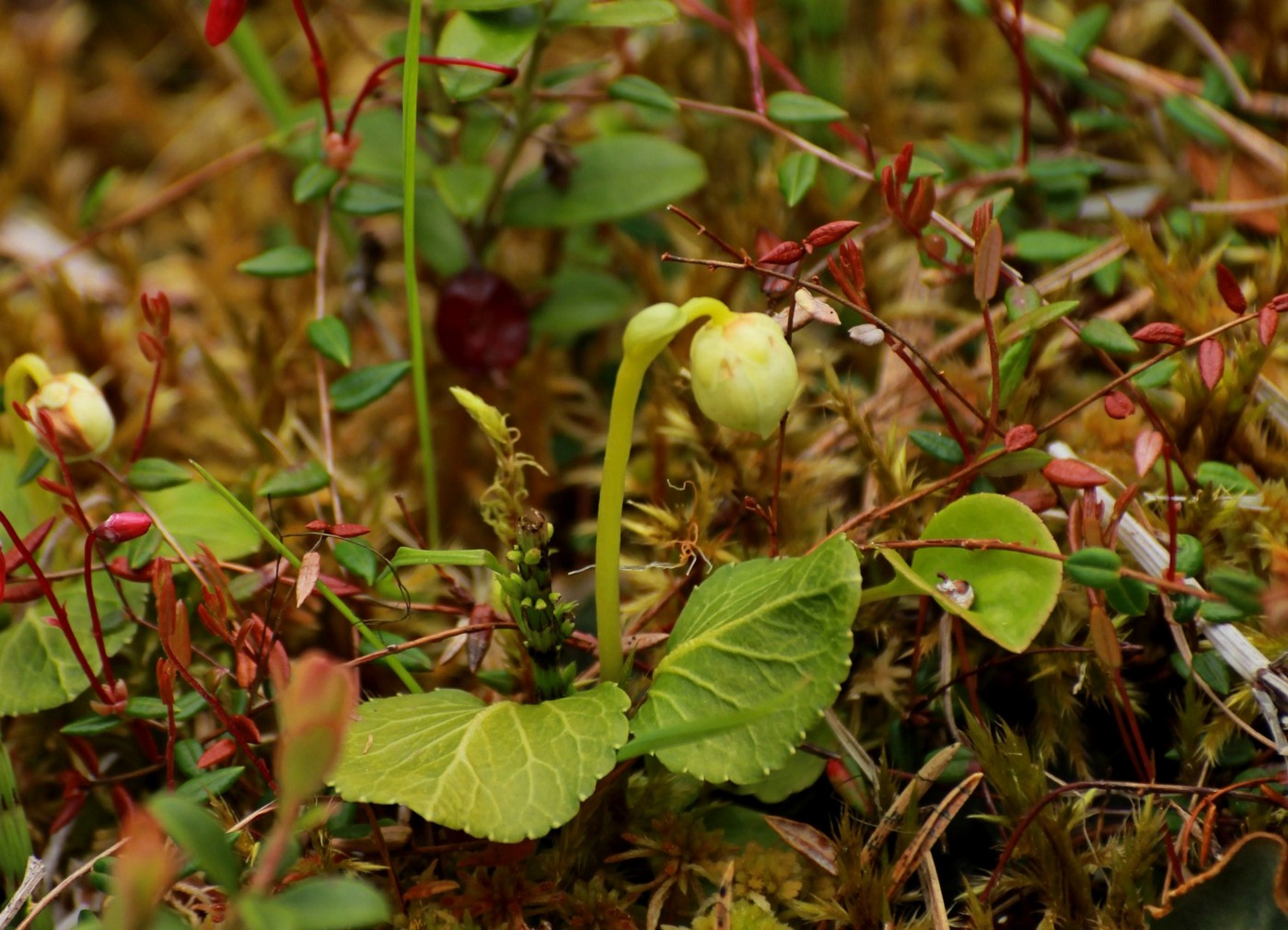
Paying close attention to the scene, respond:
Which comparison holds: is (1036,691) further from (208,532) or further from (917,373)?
(208,532)

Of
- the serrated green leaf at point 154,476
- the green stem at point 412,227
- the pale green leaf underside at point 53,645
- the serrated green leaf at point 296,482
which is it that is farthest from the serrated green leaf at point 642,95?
the pale green leaf underside at point 53,645

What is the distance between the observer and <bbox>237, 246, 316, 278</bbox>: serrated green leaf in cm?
127

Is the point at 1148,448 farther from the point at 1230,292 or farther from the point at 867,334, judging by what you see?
the point at 867,334

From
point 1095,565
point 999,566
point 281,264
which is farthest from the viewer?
point 281,264

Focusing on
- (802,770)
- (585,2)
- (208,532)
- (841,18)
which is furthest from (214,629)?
(841,18)

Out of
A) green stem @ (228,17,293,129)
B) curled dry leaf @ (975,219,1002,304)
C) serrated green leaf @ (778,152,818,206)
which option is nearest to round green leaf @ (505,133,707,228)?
serrated green leaf @ (778,152,818,206)

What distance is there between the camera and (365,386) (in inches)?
48.8

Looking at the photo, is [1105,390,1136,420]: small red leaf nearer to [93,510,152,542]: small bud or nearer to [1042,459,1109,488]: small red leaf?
[1042,459,1109,488]: small red leaf

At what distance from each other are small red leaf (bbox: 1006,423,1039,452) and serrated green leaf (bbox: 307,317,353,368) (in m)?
0.72

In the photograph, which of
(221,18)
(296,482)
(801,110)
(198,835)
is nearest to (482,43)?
(221,18)

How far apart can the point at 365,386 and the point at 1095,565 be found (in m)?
0.81

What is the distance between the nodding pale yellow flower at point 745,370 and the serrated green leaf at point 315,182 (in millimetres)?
613

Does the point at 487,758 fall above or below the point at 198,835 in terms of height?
below

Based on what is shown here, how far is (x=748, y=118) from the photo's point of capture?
128 cm
